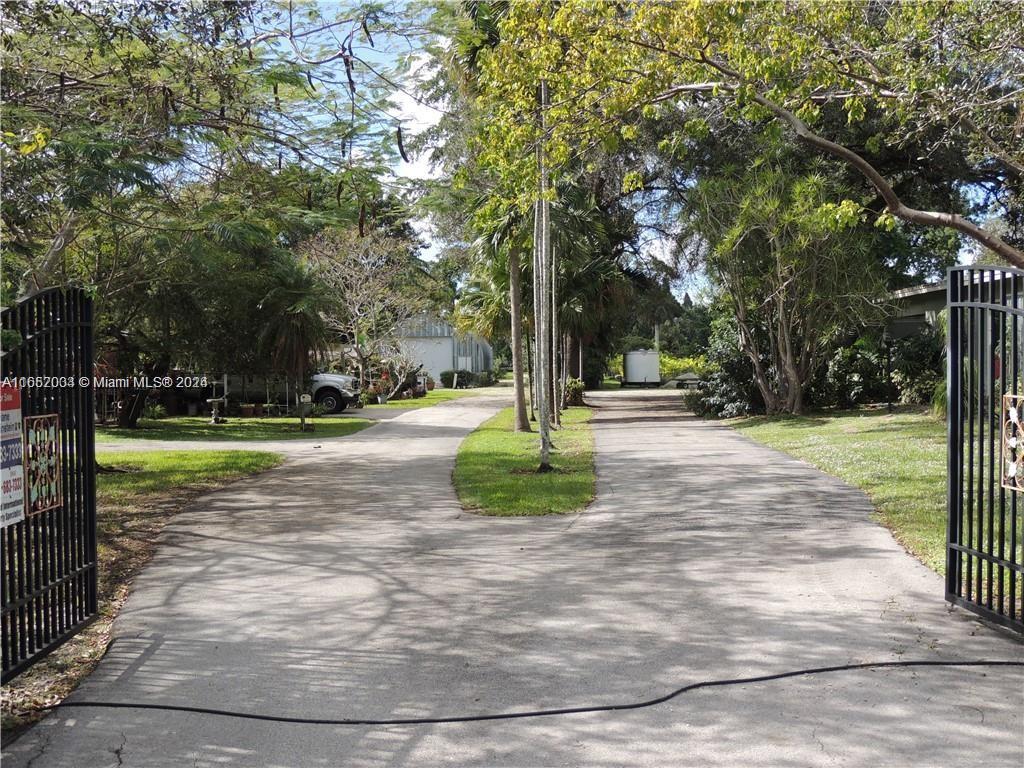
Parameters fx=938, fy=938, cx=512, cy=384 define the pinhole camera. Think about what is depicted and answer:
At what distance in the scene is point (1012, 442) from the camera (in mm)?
6008

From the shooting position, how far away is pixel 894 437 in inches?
724

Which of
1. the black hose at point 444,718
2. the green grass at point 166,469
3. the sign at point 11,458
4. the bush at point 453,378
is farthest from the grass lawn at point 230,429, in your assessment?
the bush at point 453,378

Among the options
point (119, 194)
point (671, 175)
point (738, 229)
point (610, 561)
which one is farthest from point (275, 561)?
point (671, 175)

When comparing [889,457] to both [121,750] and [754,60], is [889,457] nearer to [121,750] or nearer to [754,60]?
[754,60]

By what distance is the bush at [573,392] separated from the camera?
36094 millimetres

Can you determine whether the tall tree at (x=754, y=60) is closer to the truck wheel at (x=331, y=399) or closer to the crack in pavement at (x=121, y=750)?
the crack in pavement at (x=121, y=750)

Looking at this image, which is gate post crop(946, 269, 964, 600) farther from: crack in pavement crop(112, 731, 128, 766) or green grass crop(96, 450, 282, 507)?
green grass crop(96, 450, 282, 507)

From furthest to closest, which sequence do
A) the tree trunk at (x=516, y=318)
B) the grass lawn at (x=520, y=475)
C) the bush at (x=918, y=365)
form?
the bush at (x=918, y=365) → the tree trunk at (x=516, y=318) → the grass lawn at (x=520, y=475)

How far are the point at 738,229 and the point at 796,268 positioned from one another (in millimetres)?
2027

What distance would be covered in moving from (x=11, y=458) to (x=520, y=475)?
9602mm

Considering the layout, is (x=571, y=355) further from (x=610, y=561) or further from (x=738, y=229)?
(x=610, y=561)

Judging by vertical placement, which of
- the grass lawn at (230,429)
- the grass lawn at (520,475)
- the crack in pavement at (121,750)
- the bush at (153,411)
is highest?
the bush at (153,411)

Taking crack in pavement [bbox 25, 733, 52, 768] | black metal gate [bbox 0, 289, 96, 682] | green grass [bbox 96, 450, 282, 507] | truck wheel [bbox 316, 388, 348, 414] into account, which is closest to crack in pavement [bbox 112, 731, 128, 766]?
crack in pavement [bbox 25, 733, 52, 768]

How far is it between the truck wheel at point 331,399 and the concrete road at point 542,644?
781 inches
